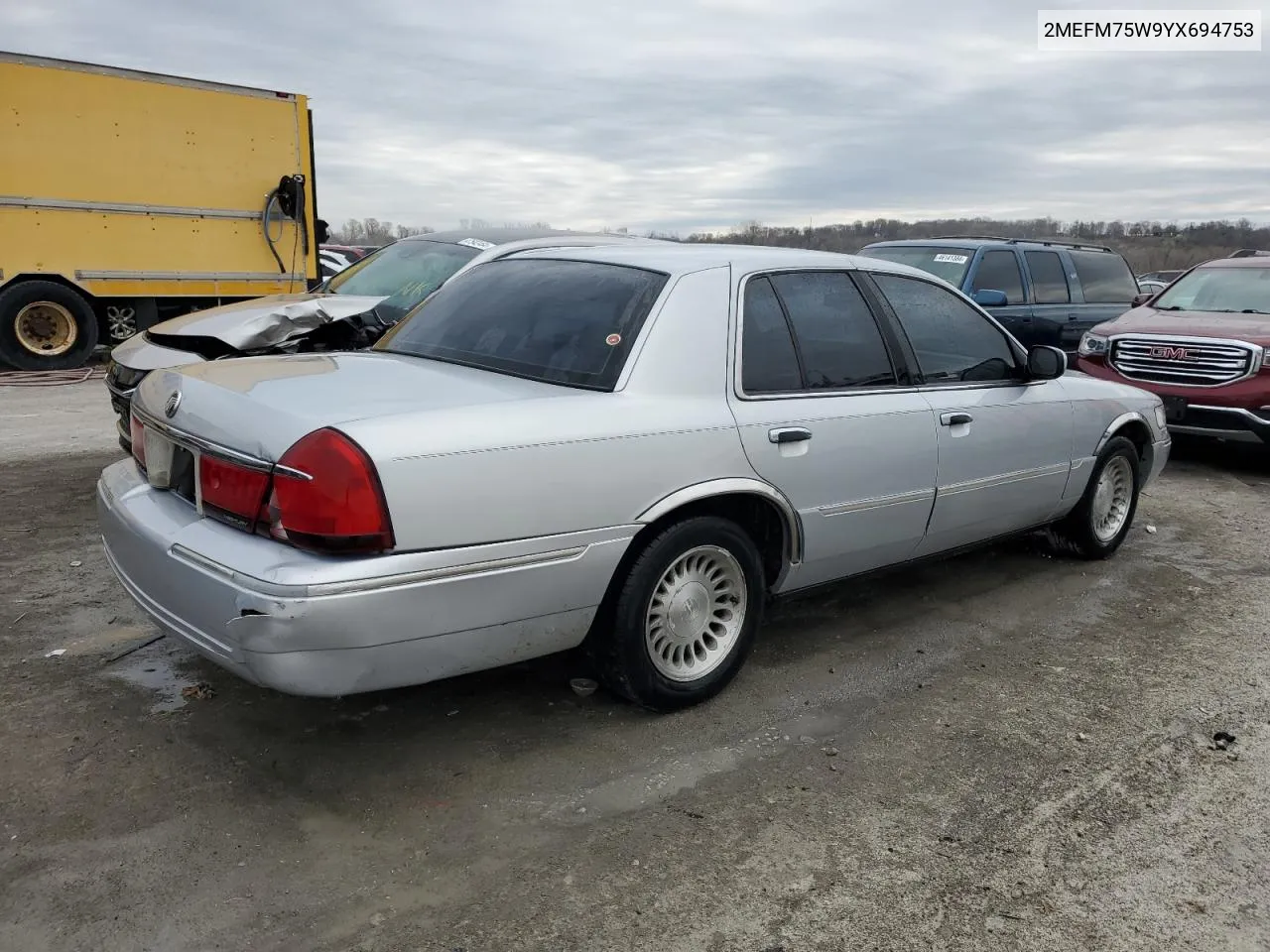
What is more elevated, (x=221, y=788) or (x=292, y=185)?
(x=292, y=185)

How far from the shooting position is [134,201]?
11359mm

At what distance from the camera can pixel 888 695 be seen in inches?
152

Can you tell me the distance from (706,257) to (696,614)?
1322mm

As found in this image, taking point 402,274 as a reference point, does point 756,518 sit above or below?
below

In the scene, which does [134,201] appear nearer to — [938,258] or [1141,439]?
[938,258]

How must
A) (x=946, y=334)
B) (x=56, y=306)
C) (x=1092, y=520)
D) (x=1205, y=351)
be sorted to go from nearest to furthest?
(x=946, y=334), (x=1092, y=520), (x=1205, y=351), (x=56, y=306)

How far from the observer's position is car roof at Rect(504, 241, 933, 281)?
3.77 metres

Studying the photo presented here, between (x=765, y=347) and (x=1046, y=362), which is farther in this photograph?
(x=1046, y=362)

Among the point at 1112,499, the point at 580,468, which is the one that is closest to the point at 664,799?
the point at 580,468

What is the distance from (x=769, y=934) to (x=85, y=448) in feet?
Result: 22.1

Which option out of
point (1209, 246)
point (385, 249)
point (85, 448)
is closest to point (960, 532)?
point (385, 249)

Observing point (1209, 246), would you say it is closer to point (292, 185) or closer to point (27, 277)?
point (292, 185)

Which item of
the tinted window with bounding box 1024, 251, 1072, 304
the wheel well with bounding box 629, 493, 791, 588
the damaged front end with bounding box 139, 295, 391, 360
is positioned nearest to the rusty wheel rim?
the damaged front end with bounding box 139, 295, 391, 360

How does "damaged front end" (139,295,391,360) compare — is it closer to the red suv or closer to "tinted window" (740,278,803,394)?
"tinted window" (740,278,803,394)
